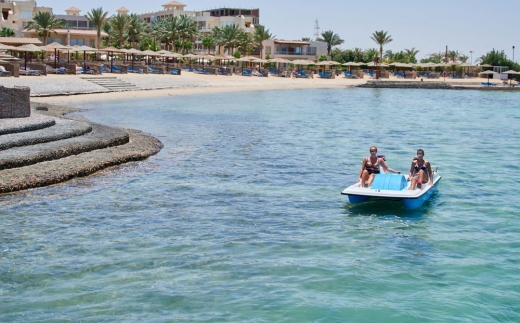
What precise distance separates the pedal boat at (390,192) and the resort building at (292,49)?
98385 millimetres

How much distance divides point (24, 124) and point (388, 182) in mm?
14376

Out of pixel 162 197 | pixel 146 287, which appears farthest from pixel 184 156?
pixel 146 287

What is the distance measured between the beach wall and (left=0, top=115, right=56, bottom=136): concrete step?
15.2 inches

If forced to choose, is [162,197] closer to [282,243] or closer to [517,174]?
[282,243]

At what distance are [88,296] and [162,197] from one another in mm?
7266

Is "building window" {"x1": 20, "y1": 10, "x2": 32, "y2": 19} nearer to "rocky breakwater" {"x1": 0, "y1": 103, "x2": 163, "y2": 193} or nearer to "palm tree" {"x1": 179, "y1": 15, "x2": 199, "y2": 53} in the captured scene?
"palm tree" {"x1": 179, "y1": 15, "x2": 199, "y2": 53}

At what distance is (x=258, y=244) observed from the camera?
13547 mm

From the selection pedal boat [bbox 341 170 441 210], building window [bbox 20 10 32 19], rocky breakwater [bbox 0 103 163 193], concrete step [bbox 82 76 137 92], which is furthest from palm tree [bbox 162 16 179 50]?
pedal boat [bbox 341 170 441 210]

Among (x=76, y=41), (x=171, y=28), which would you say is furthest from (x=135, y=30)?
(x=76, y=41)

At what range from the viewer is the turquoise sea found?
34.1ft

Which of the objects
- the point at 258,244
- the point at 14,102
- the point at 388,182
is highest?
the point at 14,102

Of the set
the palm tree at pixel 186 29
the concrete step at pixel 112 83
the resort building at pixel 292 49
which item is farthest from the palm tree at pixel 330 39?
the concrete step at pixel 112 83

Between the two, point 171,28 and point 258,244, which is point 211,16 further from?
point 258,244

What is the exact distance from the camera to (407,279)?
11.6m
